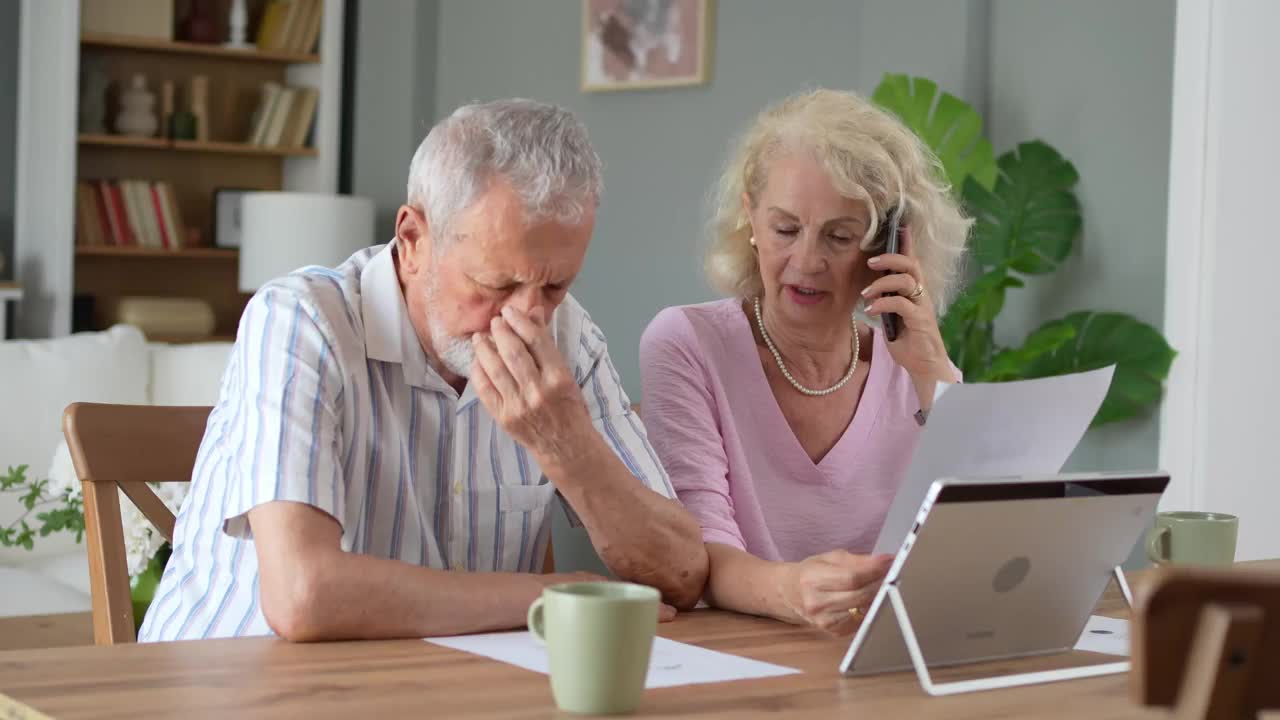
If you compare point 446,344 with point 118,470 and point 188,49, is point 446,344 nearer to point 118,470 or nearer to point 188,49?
point 118,470

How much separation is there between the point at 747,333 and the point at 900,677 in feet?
3.16

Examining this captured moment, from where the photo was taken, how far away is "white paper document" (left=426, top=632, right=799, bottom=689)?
4.11ft

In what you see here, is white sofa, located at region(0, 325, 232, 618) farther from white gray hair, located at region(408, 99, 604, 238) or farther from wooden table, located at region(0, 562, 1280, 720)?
wooden table, located at region(0, 562, 1280, 720)

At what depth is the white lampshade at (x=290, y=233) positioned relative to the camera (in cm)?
558

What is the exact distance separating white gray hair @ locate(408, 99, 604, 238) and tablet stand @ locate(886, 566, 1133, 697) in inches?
22.4

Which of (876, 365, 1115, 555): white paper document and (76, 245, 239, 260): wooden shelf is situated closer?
(876, 365, 1115, 555): white paper document

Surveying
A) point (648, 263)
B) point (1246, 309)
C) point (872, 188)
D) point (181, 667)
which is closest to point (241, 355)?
point (181, 667)

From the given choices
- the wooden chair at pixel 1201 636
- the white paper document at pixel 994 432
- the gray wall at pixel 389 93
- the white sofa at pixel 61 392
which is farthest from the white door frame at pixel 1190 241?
the gray wall at pixel 389 93

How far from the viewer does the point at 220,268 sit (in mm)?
6461

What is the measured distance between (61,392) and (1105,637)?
287cm

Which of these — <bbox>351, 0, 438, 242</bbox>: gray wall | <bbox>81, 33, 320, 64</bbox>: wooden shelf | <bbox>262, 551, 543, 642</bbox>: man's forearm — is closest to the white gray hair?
<bbox>262, 551, 543, 642</bbox>: man's forearm

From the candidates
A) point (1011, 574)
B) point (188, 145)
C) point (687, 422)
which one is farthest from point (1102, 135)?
point (188, 145)

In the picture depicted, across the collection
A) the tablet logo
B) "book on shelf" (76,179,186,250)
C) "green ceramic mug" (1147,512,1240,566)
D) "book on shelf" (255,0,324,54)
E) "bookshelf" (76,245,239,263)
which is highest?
"book on shelf" (255,0,324,54)

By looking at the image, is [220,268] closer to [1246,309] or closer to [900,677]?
A: [1246,309]
